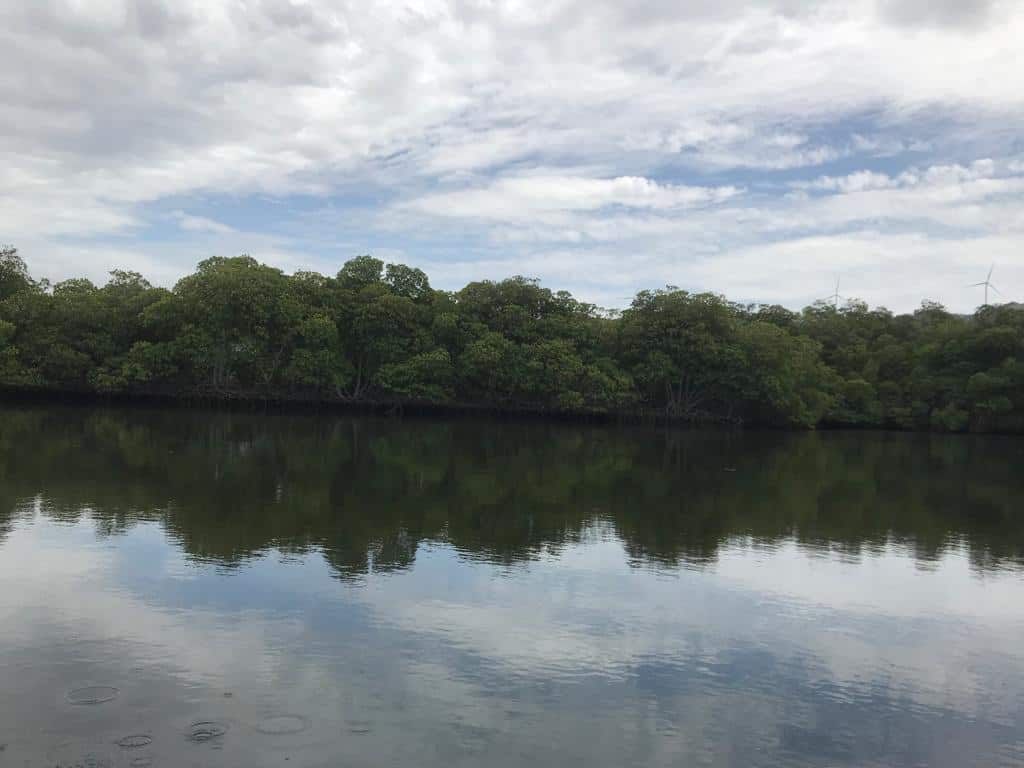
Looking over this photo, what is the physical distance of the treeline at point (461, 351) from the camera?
195 feet

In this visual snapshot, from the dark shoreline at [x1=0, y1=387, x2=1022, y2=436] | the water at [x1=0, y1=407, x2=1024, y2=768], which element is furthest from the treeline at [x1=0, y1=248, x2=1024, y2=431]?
the water at [x1=0, y1=407, x2=1024, y2=768]

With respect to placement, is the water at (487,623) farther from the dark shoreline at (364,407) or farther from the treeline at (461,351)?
the dark shoreline at (364,407)

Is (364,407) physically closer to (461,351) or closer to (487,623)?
(461,351)

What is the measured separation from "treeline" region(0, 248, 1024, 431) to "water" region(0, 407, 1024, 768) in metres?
34.7

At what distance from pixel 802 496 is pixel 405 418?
1573 inches

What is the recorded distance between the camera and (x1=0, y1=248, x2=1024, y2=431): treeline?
59.3 m

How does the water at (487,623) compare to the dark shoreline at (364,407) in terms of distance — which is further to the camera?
the dark shoreline at (364,407)

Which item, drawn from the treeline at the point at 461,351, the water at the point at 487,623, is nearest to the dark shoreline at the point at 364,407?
the treeline at the point at 461,351

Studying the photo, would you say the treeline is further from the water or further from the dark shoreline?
the water

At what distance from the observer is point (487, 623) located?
12102 mm

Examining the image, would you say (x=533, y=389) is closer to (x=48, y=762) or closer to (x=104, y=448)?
(x=104, y=448)

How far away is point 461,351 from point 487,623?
175ft

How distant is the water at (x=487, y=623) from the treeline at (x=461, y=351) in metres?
34.7

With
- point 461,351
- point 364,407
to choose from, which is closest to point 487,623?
point 461,351
